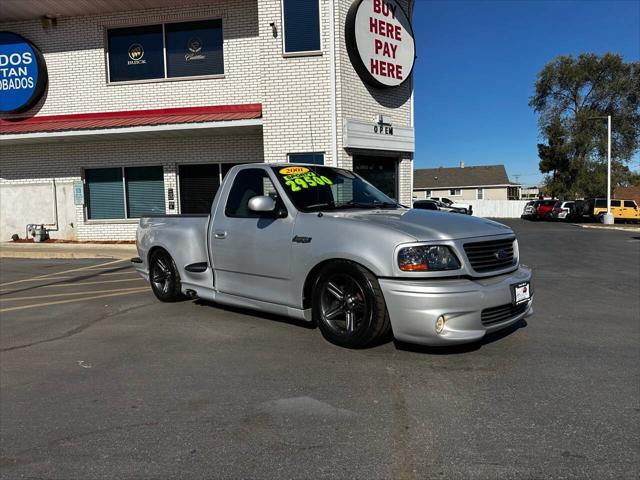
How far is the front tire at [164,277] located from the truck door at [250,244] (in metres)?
1.15

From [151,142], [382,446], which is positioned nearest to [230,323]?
[382,446]

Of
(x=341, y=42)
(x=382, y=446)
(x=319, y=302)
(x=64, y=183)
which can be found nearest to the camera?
(x=382, y=446)

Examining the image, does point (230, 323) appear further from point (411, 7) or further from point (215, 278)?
point (411, 7)

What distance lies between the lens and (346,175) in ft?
19.5

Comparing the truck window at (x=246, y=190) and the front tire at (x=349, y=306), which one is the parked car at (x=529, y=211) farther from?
the front tire at (x=349, y=306)

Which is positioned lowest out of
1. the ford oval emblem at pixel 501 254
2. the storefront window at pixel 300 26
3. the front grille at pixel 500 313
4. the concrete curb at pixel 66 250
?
the concrete curb at pixel 66 250

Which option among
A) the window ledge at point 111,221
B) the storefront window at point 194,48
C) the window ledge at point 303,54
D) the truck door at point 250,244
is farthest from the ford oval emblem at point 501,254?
the window ledge at point 111,221

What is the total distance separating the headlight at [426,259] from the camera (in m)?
4.03

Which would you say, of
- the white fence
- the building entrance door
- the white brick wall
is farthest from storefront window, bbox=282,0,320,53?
the white fence

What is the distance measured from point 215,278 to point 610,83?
50.8 m

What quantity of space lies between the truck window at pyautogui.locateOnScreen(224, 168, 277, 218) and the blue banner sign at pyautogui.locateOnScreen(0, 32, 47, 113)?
1241cm

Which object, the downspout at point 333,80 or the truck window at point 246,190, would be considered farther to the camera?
the downspout at point 333,80

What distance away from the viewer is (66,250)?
46.2ft

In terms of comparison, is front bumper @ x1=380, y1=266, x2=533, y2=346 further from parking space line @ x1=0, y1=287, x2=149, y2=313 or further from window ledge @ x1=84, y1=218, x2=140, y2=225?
window ledge @ x1=84, y1=218, x2=140, y2=225
